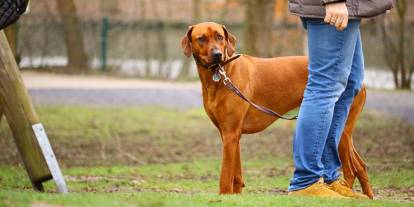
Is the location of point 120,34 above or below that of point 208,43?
below

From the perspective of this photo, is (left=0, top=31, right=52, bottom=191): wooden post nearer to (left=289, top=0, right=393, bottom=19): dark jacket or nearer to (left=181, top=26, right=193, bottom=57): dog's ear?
(left=181, top=26, right=193, bottom=57): dog's ear

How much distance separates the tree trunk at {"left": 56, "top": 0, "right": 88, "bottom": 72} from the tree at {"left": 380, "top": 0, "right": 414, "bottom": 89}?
977 centimetres

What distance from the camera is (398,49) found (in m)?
21.3

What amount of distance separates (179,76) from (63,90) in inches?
233

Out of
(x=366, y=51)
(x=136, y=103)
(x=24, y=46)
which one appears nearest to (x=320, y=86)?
(x=136, y=103)

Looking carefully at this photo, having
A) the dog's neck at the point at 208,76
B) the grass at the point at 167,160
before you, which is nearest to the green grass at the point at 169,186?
the grass at the point at 167,160

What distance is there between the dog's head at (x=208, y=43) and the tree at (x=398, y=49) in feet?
45.3

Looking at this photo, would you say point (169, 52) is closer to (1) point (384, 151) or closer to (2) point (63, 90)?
(2) point (63, 90)

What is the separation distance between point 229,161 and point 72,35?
2058 cm

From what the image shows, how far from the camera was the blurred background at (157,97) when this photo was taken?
32.6ft

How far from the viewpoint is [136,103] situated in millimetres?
18609

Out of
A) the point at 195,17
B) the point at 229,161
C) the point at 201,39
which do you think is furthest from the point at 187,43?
the point at 195,17

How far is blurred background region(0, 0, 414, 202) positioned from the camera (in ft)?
32.6

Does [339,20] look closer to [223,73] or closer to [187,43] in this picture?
[223,73]
